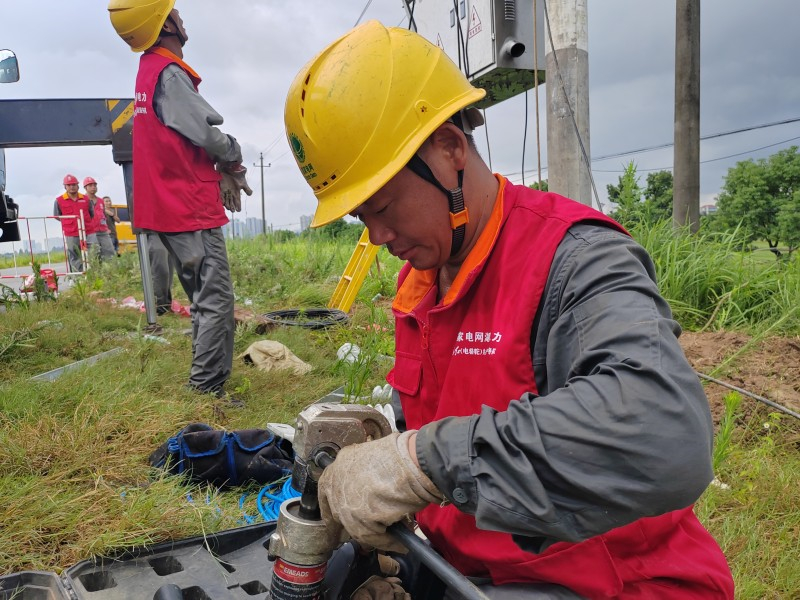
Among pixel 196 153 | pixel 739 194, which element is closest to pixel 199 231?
pixel 196 153

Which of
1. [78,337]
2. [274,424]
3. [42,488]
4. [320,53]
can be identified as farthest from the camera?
[78,337]

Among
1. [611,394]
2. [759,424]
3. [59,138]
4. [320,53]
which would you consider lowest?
[759,424]

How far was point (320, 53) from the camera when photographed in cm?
145

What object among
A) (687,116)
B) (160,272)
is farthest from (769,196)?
(160,272)

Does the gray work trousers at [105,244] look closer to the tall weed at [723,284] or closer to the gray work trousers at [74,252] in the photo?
the gray work trousers at [74,252]

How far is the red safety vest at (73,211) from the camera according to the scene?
11359mm

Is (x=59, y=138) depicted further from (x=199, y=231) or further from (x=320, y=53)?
→ (x=320, y=53)

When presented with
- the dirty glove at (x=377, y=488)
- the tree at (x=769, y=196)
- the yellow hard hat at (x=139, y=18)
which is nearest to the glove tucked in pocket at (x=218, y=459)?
the dirty glove at (x=377, y=488)

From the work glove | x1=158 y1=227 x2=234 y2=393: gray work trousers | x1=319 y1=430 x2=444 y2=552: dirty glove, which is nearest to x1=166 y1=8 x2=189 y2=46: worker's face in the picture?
the work glove

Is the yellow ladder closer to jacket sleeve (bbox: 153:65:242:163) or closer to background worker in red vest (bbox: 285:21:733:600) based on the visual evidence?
jacket sleeve (bbox: 153:65:242:163)

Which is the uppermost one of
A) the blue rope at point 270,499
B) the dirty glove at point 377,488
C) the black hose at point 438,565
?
the dirty glove at point 377,488

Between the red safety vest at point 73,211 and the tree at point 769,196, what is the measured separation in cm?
3056

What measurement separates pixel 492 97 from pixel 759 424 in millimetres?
3554

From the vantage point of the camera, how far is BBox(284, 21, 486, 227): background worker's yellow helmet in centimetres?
137
